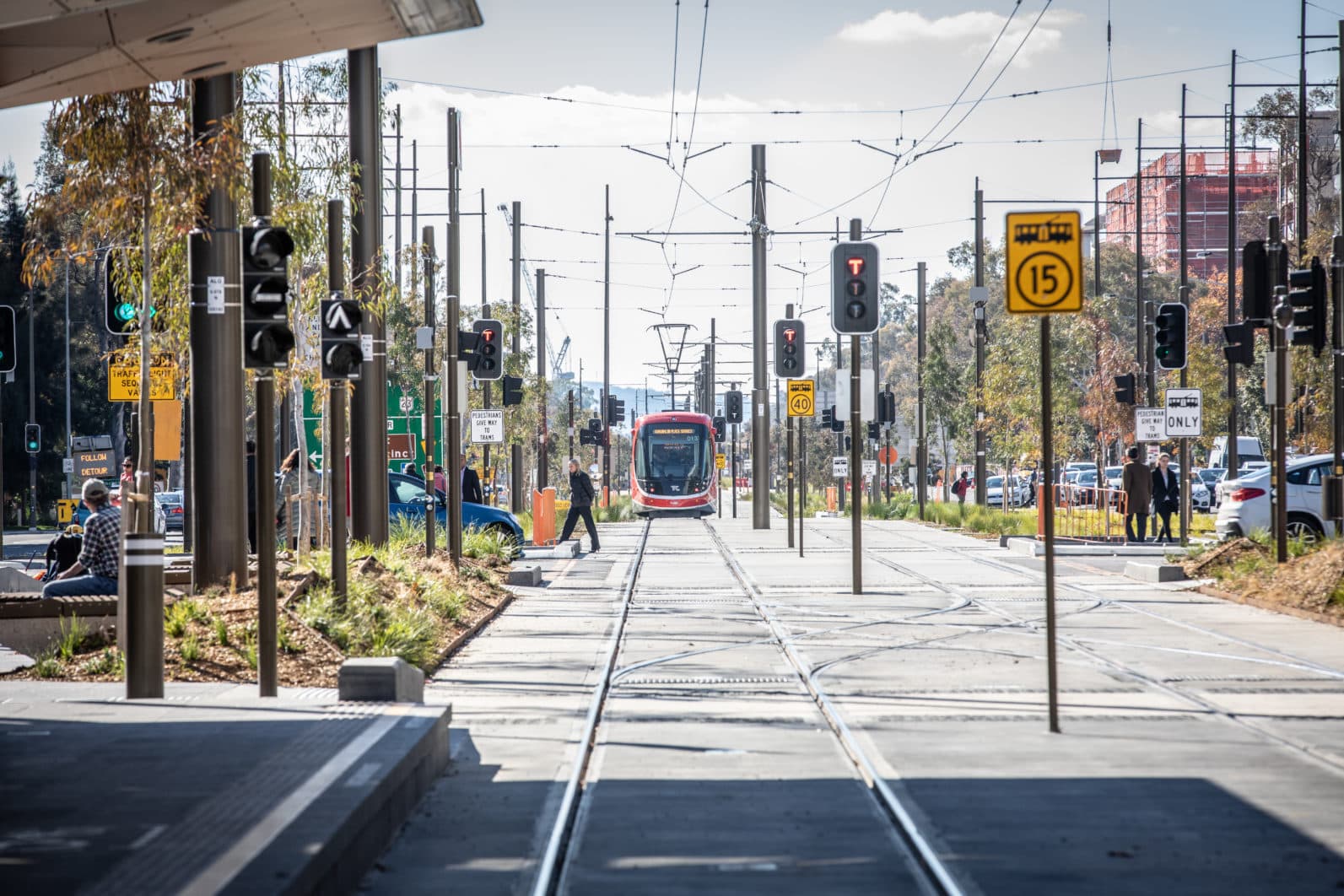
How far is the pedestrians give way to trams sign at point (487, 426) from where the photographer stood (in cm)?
3134

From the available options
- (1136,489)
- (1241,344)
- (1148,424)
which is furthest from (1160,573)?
(1148,424)

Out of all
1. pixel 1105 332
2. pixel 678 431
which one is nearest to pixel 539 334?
pixel 678 431

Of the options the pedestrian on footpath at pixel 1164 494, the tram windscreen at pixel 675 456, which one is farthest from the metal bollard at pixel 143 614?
the tram windscreen at pixel 675 456

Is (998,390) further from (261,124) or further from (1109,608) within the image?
(261,124)

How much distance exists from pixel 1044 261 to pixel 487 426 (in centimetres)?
2148

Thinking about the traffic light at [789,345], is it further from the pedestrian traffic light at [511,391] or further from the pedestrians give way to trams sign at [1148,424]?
the pedestrian traffic light at [511,391]

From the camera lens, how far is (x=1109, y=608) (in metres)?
19.6

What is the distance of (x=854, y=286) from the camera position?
2111 centimetres

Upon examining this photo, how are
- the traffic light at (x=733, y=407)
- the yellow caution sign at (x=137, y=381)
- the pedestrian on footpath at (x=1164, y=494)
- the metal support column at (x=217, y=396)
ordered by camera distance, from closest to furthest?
the metal support column at (x=217, y=396) < the yellow caution sign at (x=137, y=381) < the pedestrian on footpath at (x=1164, y=494) < the traffic light at (x=733, y=407)

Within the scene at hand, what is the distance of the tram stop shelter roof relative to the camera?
1191 cm

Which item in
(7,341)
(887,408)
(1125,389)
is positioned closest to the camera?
(7,341)

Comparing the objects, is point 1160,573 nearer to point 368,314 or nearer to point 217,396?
point 368,314

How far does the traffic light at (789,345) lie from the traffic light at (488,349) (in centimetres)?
574

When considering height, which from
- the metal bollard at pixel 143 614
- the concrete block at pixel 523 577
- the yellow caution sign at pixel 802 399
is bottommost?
the concrete block at pixel 523 577
